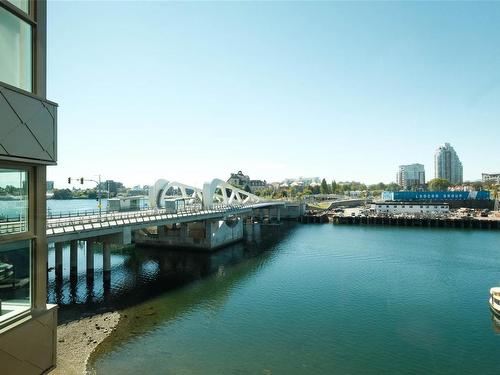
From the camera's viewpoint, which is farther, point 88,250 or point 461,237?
point 461,237

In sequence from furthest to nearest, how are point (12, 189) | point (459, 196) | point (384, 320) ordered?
point (459, 196)
point (384, 320)
point (12, 189)

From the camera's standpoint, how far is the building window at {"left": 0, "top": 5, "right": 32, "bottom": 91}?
20.4ft

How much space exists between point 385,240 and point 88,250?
4953 centimetres

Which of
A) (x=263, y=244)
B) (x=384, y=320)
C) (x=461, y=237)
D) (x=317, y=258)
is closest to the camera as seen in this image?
(x=384, y=320)

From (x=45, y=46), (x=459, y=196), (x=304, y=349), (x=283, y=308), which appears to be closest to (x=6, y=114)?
(x=45, y=46)

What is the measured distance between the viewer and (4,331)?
6.06 meters

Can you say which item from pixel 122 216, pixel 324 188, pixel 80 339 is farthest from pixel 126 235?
pixel 324 188

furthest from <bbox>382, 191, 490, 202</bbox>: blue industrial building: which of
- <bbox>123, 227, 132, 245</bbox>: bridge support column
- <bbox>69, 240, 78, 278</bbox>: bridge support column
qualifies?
<bbox>69, 240, 78, 278</bbox>: bridge support column

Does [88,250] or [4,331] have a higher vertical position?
[4,331]

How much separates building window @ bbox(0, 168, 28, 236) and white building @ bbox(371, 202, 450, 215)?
331ft

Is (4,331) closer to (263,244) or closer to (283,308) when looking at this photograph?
(283,308)

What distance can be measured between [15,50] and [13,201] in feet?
9.07

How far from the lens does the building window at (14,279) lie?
6258mm

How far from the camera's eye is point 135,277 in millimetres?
35250
